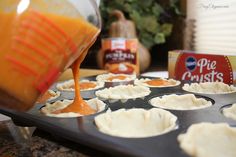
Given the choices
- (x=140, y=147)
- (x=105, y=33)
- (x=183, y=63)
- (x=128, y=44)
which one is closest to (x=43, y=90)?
(x=140, y=147)

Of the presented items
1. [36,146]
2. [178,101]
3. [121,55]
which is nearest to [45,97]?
[36,146]

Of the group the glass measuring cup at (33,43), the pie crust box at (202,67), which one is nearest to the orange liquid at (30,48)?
the glass measuring cup at (33,43)

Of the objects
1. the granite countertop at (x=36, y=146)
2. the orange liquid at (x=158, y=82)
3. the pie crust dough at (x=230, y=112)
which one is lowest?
the granite countertop at (x=36, y=146)

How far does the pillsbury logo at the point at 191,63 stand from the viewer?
1.27 meters

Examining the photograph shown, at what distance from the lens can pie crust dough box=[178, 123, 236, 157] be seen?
2.06ft

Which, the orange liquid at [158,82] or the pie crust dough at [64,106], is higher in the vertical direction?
the orange liquid at [158,82]

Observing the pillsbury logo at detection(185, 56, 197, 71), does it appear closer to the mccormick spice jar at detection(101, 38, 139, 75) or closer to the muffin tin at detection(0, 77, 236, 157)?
the muffin tin at detection(0, 77, 236, 157)

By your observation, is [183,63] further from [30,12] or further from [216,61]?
[30,12]

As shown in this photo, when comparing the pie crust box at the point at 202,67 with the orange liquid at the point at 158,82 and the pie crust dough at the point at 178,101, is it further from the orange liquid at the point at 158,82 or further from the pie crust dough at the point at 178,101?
the pie crust dough at the point at 178,101

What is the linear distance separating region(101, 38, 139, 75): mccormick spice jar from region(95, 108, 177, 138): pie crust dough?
75 centimetres

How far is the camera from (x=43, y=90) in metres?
0.68

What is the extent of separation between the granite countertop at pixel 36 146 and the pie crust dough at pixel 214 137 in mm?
217

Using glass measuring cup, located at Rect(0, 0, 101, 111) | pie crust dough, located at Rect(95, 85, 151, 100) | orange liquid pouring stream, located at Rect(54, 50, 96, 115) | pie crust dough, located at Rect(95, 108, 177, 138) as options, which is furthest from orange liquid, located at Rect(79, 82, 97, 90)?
glass measuring cup, located at Rect(0, 0, 101, 111)

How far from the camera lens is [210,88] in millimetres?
1129
